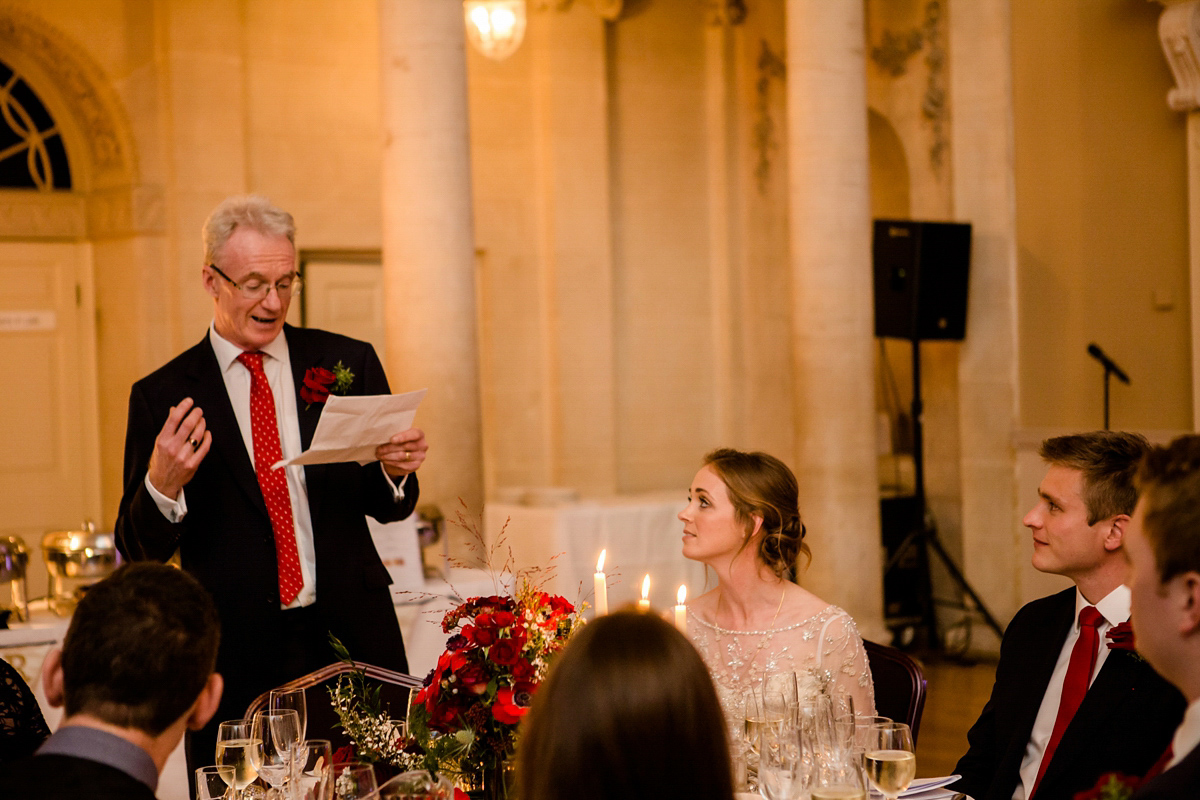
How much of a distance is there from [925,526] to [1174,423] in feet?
5.12

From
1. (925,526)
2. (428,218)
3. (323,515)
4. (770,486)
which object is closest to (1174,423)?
(925,526)

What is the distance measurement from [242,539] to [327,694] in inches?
15.9

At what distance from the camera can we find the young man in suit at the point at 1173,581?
4.90 feet

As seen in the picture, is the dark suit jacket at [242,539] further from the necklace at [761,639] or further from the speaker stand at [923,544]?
the speaker stand at [923,544]

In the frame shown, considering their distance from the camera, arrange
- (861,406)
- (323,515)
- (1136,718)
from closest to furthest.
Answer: (1136,718)
(323,515)
(861,406)

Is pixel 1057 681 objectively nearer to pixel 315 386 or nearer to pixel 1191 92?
pixel 315 386

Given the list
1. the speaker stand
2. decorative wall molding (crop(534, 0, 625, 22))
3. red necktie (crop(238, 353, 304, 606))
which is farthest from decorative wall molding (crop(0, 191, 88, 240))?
red necktie (crop(238, 353, 304, 606))

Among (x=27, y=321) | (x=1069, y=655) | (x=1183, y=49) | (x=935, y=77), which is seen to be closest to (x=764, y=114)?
(x=935, y=77)

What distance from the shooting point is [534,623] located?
2059 millimetres

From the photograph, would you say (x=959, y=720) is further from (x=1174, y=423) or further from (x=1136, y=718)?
(x=1136, y=718)

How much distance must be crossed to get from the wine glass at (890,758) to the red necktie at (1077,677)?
0.58 metres

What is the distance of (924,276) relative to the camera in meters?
7.48

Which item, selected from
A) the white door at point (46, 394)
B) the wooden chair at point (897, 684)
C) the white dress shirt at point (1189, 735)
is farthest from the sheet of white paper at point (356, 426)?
the white door at point (46, 394)

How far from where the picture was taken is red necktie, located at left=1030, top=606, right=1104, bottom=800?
99.7 inches
